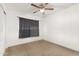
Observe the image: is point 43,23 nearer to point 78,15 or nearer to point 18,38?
point 18,38

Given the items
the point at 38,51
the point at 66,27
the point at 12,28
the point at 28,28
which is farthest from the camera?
the point at 28,28

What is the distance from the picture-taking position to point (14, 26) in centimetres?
442

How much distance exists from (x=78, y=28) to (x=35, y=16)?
350cm

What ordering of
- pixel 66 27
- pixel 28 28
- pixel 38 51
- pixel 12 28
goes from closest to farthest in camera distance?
pixel 38 51
pixel 66 27
pixel 12 28
pixel 28 28

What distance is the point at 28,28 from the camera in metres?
5.47

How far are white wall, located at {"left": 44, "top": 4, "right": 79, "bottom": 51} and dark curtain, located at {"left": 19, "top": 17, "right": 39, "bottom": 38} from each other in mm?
1397

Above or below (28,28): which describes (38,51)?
below

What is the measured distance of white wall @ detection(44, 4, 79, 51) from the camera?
3428 millimetres

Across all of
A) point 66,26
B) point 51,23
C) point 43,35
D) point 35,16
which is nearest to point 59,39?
point 66,26

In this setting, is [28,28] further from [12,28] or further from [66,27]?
[66,27]

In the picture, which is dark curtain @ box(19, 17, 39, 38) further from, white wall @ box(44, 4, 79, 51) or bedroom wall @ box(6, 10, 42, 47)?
white wall @ box(44, 4, 79, 51)

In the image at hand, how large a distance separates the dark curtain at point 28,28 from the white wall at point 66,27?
4.58 ft

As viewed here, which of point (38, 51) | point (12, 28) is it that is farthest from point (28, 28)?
point (38, 51)

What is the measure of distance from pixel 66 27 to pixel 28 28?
249 centimetres
